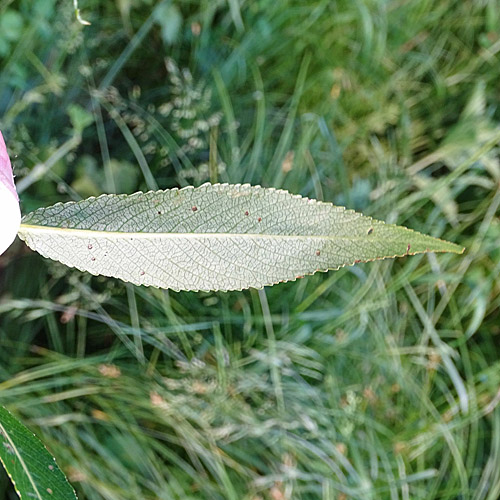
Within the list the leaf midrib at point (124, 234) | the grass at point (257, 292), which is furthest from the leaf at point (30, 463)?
the grass at point (257, 292)

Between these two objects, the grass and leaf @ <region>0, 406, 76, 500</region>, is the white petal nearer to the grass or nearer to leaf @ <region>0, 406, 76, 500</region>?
leaf @ <region>0, 406, 76, 500</region>

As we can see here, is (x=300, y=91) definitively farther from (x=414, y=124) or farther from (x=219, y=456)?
(x=219, y=456)

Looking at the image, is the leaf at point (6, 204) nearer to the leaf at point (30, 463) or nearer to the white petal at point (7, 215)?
the white petal at point (7, 215)

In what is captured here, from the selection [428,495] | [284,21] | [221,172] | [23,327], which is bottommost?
[428,495]

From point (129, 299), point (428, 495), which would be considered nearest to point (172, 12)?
point (129, 299)

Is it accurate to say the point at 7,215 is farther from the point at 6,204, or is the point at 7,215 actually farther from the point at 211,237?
the point at 211,237

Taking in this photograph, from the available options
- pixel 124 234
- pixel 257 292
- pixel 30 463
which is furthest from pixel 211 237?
pixel 257 292

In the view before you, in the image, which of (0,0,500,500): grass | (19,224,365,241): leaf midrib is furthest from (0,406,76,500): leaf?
(0,0,500,500): grass
